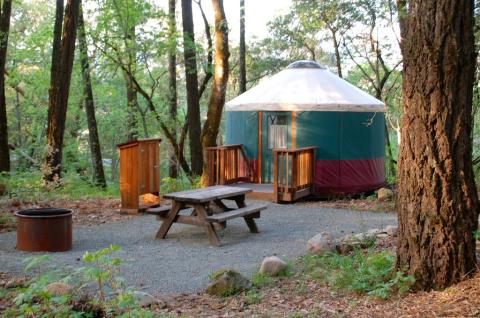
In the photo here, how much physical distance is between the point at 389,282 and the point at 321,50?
15516 mm

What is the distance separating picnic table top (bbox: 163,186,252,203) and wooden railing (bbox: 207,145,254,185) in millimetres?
3032

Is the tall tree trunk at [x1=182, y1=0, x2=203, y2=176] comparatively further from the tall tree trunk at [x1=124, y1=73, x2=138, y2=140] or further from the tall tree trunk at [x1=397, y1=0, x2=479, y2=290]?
the tall tree trunk at [x1=397, y1=0, x2=479, y2=290]

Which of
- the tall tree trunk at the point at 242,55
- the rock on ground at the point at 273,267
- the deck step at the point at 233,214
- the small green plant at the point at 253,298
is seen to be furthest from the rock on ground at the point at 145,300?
the tall tree trunk at the point at 242,55

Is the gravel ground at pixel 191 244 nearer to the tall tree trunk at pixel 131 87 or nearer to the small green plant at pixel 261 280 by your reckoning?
the small green plant at pixel 261 280

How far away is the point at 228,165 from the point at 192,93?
3.10m

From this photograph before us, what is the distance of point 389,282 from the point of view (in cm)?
403

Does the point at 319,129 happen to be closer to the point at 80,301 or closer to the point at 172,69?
the point at 172,69

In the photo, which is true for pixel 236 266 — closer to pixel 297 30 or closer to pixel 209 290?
pixel 209 290

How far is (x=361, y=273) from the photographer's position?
4328 mm

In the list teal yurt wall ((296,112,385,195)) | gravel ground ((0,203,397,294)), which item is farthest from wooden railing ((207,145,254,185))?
gravel ground ((0,203,397,294))

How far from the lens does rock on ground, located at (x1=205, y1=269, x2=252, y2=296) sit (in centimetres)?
442

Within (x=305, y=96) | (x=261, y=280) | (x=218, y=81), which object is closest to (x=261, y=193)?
(x=305, y=96)

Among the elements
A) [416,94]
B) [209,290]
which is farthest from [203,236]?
[416,94]

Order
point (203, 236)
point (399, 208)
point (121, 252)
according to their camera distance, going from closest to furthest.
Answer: point (399, 208)
point (121, 252)
point (203, 236)
